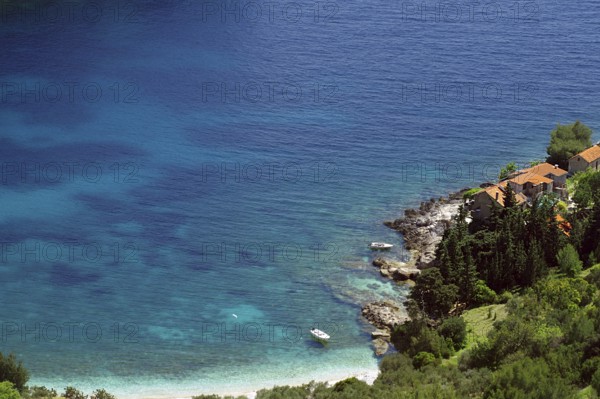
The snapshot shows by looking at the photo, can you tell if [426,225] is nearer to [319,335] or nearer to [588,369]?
[319,335]

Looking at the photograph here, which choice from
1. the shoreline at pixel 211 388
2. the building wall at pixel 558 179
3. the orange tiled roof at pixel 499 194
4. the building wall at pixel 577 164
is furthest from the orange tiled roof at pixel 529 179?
the shoreline at pixel 211 388

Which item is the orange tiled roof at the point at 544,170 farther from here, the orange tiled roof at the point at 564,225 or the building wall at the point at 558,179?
the orange tiled roof at the point at 564,225

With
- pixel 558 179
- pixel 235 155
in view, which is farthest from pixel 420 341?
pixel 235 155

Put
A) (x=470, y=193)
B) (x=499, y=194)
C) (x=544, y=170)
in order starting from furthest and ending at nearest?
1. (x=470, y=193)
2. (x=544, y=170)
3. (x=499, y=194)

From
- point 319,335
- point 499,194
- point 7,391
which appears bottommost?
point 319,335

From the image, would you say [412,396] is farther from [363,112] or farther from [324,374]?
[363,112]

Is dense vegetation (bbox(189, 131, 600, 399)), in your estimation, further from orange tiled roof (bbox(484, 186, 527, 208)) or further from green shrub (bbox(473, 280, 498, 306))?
orange tiled roof (bbox(484, 186, 527, 208))

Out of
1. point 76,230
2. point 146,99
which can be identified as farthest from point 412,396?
point 146,99
